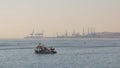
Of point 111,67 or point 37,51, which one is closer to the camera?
point 111,67

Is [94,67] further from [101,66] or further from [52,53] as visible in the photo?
[52,53]

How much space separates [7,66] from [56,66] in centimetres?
740

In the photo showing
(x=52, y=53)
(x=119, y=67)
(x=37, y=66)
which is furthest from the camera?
(x=52, y=53)

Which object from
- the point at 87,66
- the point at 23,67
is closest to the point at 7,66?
the point at 23,67

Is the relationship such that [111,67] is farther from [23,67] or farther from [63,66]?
[23,67]

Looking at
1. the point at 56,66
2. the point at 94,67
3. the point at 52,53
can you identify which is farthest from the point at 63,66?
the point at 52,53

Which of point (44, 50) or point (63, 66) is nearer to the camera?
point (63, 66)

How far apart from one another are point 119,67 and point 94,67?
3.49 meters

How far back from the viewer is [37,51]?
9931 cm

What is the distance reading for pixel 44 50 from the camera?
100 meters

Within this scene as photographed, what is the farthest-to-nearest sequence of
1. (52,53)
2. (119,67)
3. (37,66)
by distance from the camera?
(52,53), (37,66), (119,67)

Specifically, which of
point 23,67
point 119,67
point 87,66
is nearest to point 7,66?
point 23,67

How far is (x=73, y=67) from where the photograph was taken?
196 feet

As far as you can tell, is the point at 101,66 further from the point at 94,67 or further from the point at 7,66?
the point at 7,66
